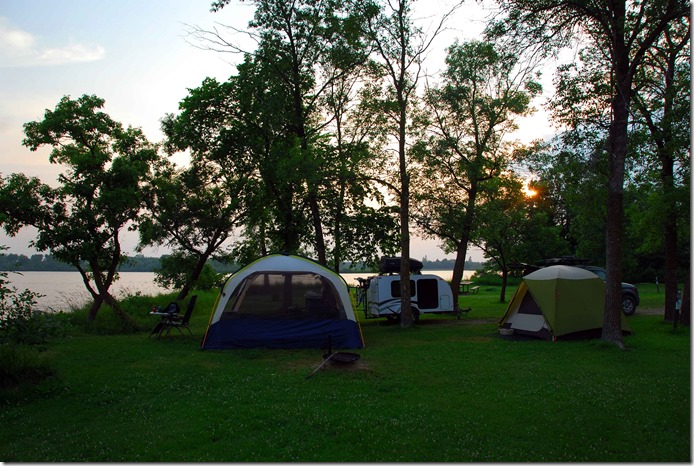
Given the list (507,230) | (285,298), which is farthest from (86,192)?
(507,230)

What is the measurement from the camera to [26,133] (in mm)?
14898

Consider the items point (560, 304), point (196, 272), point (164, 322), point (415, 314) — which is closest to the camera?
point (560, 304)

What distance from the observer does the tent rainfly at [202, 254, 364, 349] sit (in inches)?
465

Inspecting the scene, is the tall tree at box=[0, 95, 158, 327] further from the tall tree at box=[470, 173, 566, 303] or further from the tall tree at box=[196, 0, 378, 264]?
the tall tree at box=[470, 173, 566, 303]

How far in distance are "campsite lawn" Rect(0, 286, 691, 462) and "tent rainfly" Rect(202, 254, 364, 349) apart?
755mm

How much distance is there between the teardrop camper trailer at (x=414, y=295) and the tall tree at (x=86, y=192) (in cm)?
782

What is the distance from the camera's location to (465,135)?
20.1m

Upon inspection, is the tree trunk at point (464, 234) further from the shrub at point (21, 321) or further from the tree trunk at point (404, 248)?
the shrub at point (21, 321)

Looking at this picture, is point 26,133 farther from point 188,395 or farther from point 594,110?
point 594,110

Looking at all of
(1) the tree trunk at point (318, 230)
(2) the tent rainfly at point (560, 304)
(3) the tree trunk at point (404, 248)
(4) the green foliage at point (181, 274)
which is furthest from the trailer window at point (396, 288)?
(4) the green foliage at point (181, 274)

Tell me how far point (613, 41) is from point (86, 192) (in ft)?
46.4

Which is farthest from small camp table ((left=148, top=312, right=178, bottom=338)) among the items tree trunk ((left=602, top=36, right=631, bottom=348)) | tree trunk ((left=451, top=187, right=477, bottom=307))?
tree trunk ((left=602, top=36, right=631, bottom=348))

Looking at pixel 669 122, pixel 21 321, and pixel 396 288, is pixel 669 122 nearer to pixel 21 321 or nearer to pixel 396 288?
pixel 396 288

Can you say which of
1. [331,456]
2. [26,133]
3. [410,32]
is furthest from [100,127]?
[331,456]
